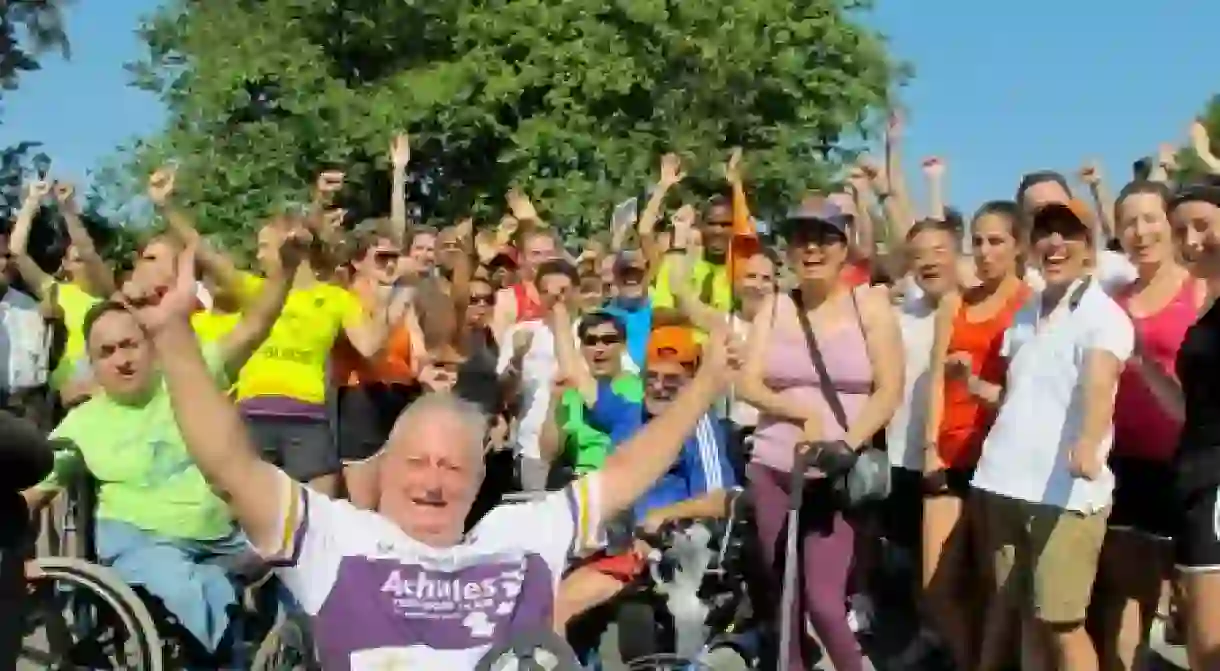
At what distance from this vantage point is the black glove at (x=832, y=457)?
15.6 feet

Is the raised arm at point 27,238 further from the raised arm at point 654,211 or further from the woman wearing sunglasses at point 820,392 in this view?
the woman wearing sunglasses at point 820,392

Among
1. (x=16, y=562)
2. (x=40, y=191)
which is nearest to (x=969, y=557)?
(x=16, y=562)

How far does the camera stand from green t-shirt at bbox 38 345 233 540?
5.46m

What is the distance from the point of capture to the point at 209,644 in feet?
17.6

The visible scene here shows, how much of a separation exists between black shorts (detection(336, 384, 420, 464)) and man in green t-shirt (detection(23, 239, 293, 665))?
131 cm

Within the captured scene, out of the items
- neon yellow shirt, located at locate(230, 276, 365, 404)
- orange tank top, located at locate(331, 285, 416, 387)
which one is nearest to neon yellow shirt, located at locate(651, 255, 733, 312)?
orange tank top, located at locate(331, 285, 416, 387)

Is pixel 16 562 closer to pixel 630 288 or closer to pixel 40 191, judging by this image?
pixel 630 288

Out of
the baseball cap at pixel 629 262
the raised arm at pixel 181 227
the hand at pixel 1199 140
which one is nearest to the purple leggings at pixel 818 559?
the raised arm at pixel 181 227

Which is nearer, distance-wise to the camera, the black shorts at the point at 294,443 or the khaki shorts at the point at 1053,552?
the khaki shorts at the point at 1053,552

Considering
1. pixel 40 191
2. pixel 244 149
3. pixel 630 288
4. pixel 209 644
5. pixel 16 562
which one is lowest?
A: pixel 209 644

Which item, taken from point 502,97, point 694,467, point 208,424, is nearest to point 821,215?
point 694,467

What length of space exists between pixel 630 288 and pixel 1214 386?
4.02 metres

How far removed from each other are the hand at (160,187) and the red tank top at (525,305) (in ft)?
9.81

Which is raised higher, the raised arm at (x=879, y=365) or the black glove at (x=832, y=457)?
the raised arm at (x=879, y=365)
